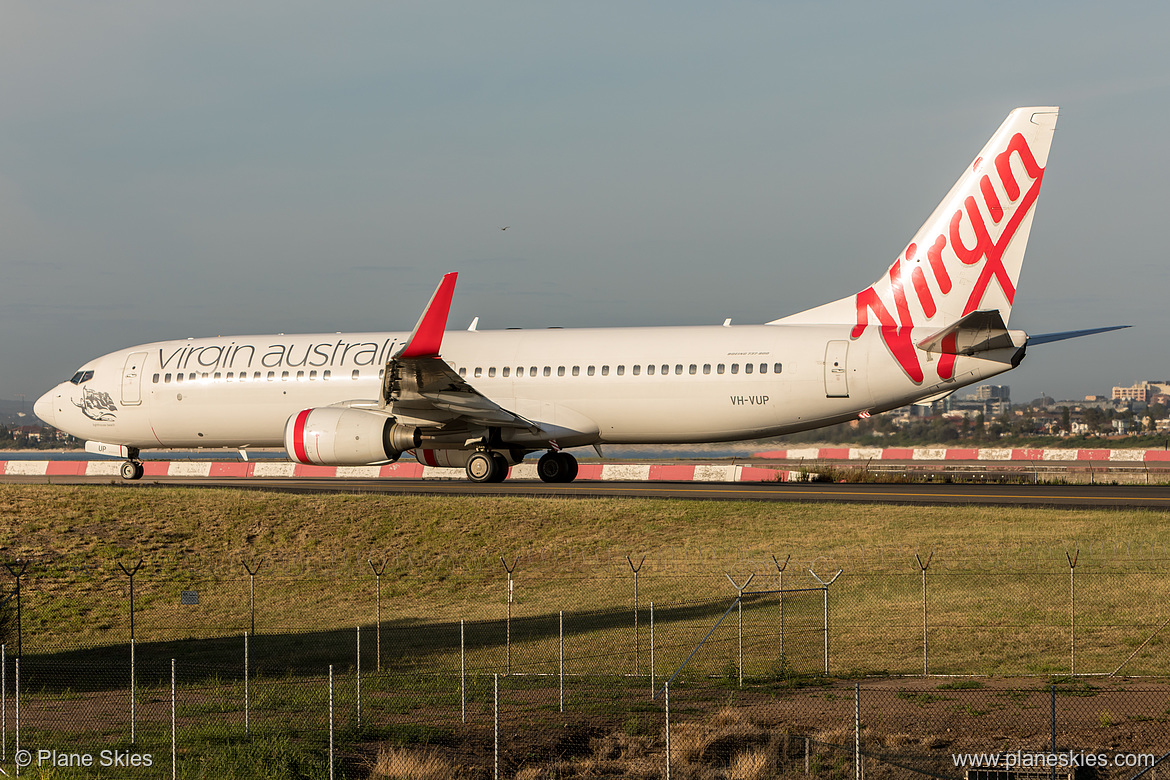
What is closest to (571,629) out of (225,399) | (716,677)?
(716,677)

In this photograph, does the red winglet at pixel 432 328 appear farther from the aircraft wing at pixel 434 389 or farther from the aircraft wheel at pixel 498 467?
the aircraft wheel at pixel 498 467

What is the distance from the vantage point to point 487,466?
105 feet

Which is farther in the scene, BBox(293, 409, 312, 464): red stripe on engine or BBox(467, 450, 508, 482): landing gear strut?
BBox(467, 450, 508, 482): landing gear strut

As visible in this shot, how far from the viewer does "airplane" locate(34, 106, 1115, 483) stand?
27641mm

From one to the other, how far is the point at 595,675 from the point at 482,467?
15926 mm

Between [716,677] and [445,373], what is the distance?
46.4 feet

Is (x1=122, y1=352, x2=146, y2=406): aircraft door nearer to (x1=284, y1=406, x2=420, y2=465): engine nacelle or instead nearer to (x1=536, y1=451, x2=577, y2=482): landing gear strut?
(x1=284, y1=406, x2=420, y2=465): engine nacelle

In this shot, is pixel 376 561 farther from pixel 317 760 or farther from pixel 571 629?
pixel 317 760

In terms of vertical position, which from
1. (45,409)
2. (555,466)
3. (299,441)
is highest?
(45,409)

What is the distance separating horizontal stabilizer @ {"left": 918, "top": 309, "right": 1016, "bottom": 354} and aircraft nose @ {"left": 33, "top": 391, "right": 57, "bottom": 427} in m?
27.3

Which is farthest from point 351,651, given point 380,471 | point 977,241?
point 380,471

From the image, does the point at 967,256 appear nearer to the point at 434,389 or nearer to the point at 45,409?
the point at 434,389

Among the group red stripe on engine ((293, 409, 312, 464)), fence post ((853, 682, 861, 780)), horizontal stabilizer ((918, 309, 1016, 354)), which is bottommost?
fence post ((853, 682, 861, 780))

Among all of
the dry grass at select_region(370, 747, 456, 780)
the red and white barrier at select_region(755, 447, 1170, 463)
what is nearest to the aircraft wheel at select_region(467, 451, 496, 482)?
the dry grass at select_region(370, 747, 456, 780)
